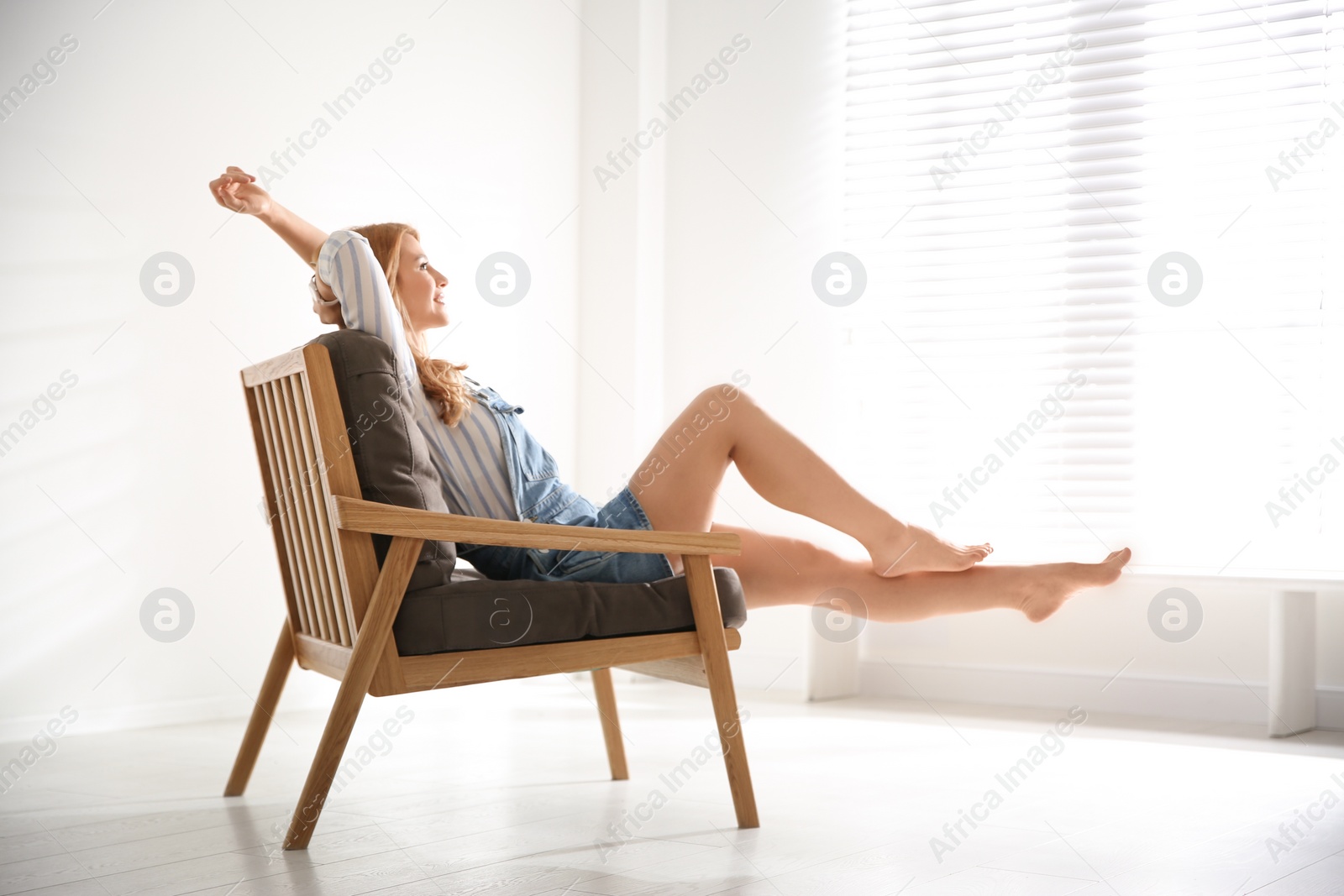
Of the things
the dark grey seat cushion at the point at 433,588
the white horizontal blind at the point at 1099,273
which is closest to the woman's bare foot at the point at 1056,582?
the dark grey seat cushion at the point at 433,588

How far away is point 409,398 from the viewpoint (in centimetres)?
201

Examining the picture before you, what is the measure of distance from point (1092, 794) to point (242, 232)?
8.16ft

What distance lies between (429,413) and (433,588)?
1.42ft

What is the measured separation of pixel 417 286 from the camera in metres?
2.35

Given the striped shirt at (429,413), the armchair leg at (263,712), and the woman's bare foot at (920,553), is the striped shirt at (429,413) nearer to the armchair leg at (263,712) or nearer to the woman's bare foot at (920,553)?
the armchair leg at (263,712)

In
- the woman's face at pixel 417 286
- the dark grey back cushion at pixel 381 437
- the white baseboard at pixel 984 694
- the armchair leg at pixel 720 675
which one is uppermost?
the woman's face at pixel 417 286

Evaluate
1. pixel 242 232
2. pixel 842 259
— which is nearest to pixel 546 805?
pixel 242 232

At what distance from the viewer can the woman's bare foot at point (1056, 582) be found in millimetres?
2277

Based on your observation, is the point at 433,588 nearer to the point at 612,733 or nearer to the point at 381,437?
the point at 381,437

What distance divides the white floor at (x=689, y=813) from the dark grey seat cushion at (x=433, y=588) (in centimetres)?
33

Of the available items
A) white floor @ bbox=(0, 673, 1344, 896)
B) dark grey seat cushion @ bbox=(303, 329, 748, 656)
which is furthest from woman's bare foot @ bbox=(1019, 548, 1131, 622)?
dark grey seat cushion @ bbox=(303, 329, 748, 656)

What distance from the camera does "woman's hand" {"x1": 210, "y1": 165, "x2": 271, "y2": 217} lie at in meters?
2.24

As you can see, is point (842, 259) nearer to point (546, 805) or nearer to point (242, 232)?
point (242, 232)

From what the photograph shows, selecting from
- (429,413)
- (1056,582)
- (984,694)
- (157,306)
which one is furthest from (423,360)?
(984,694)
